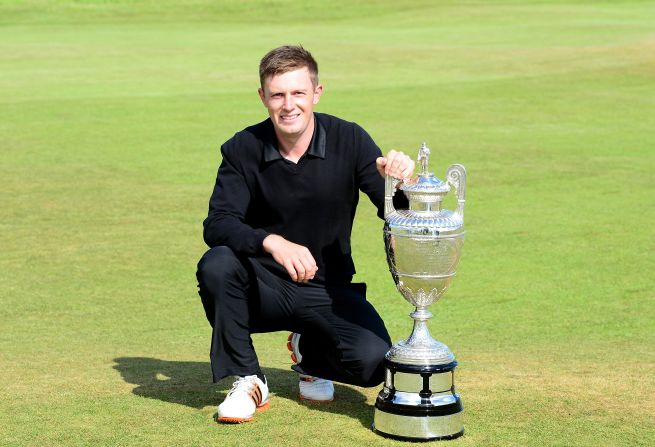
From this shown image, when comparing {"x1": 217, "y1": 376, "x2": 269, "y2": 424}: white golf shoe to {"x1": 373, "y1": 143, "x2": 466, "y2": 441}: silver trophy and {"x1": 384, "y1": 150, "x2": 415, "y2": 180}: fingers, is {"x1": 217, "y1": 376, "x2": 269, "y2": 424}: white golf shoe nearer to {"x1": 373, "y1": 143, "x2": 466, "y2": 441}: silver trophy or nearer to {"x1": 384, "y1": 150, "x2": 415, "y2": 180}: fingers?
{"x1": 373, "y1": 143, "x2": 466, "y2": 441}: silver trophy

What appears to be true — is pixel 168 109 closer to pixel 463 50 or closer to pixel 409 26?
pixel 463 50

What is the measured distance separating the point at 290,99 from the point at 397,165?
56cm

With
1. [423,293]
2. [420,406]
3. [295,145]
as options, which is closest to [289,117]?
[295,145]

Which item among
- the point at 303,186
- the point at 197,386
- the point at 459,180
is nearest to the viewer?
the point at 459,180

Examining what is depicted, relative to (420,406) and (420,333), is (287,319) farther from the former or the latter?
(420,406)

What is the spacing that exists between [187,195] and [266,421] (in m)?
7.61

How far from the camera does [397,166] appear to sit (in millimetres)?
5430

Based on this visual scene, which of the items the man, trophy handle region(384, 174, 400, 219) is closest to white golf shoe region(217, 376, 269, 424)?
the man

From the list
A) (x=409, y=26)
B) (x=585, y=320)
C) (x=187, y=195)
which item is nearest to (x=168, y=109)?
(x=187, y=195)

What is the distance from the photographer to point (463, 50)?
97.2 feet

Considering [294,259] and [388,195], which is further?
[388,195]

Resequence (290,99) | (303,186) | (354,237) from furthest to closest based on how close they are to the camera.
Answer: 1. (354,237)
2. (303,186)
3. (290,99)

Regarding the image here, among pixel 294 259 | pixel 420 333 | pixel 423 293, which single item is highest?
pixel 294 259

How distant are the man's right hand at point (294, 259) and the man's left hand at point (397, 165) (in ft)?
1.61
